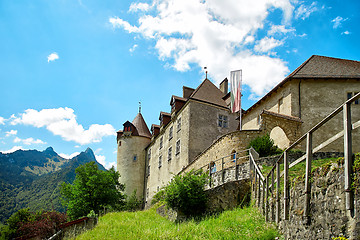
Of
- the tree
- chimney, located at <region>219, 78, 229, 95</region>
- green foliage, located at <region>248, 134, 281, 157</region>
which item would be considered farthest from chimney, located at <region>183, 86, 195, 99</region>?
green foliage, located at <region>248, 134, 281, 157</region>

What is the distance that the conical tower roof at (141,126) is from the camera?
48.8 metres

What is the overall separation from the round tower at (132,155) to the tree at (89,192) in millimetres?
10659

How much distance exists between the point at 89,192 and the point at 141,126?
17.8 meters

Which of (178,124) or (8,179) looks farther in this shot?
(8,179)

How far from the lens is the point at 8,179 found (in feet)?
536

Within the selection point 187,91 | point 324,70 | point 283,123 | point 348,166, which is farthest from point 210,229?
point 187,91

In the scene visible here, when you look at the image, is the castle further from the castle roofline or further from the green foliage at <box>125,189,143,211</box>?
the green foliage at <box>125,189,143,211</box>

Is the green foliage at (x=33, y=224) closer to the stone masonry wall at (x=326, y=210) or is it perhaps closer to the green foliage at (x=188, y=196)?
the green foliage at (x=188, y=196)

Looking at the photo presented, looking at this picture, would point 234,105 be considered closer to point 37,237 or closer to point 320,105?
point 320,105

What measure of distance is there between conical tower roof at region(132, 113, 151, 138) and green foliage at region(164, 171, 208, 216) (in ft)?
102

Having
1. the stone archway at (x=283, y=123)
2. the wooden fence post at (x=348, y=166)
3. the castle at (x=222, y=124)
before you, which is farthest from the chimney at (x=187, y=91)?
the wooden fence post at (x=348, y=166)

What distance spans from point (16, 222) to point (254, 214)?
634 inches

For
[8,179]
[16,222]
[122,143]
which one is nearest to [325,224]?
[16,222]

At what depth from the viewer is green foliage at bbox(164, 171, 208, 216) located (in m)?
17.0
